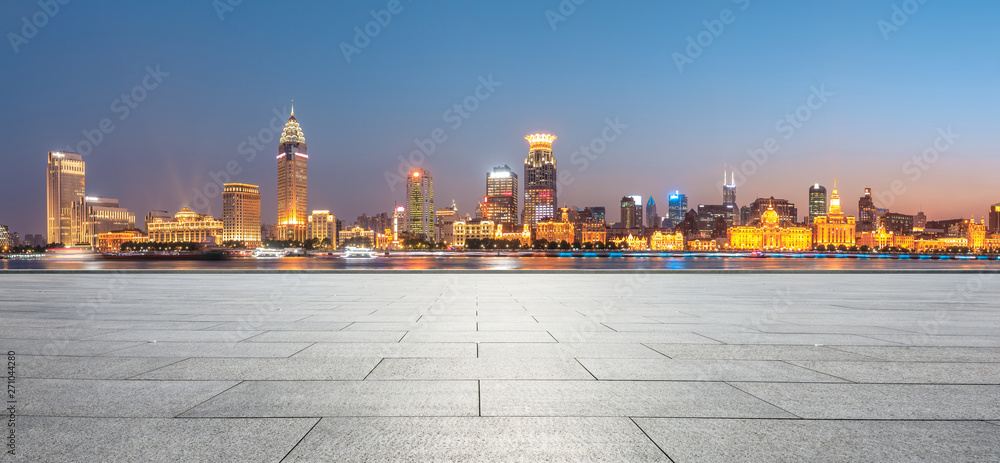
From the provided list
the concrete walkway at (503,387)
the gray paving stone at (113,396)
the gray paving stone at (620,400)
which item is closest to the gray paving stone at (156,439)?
the concrete walkway at (503,387)

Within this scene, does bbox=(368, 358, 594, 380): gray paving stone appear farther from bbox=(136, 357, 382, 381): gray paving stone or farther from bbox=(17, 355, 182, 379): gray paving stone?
bbox=(17, 355, 182, 379): gray paving stone

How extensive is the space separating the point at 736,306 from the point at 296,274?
27356mm

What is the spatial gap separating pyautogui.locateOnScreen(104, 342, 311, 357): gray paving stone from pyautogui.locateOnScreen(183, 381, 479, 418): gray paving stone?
83.3 inches

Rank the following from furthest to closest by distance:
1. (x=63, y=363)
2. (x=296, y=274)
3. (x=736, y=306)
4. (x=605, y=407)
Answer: (x=296, y=274) < (x=736, y=306) < (x=63, y=363) < (x=605, y=407)

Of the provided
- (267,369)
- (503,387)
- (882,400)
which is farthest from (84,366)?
(882,400)

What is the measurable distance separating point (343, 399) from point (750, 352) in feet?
21.2

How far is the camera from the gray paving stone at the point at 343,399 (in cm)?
566

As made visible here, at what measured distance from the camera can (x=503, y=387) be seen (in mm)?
6684

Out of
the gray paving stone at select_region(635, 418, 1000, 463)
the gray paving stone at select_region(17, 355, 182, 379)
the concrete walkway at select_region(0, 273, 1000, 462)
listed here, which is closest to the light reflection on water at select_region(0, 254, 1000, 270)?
the concrete walkway at select_region(0, 273, 1000, 462)

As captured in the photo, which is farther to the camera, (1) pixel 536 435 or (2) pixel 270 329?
(2) pixel 270 329

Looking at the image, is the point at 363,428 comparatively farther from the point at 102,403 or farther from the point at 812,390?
the point at 812,390

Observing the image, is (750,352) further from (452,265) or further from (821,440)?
(452,265)

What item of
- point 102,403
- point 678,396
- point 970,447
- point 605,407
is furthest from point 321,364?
point 970,447

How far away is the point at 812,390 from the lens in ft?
21.4
